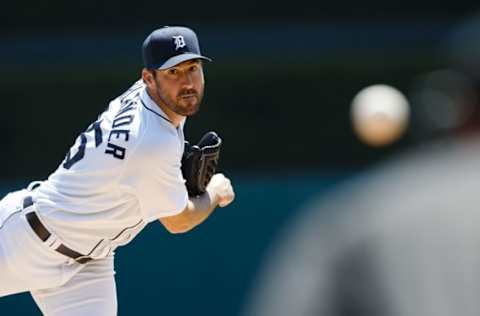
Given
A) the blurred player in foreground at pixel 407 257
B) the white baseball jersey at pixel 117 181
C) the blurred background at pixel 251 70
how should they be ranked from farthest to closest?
1. the blurred background at pixel 251 70
2. the white baseball jersey at pixel 117 181
3. the blurred player in foreground at pixel 407 257

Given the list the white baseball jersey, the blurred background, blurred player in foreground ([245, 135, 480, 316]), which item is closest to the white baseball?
the blurred background

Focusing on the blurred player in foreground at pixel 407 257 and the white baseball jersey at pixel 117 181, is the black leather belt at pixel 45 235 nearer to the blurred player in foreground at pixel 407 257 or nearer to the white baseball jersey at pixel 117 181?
the white baseball jersey at pixel 117 181

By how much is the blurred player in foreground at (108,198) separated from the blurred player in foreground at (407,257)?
2.43m

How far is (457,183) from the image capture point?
3.48 feet

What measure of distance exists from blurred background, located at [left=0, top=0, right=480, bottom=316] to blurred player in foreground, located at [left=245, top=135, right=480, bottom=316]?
5780 mm

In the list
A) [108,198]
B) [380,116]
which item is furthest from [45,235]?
[380,116]

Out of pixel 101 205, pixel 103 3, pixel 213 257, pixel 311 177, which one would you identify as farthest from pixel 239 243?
pixel 101 205

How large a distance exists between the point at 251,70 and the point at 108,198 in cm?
449

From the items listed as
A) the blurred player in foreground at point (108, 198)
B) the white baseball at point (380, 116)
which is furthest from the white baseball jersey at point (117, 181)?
the white baseball at point (380, 116)

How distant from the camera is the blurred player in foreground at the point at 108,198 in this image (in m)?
3.50

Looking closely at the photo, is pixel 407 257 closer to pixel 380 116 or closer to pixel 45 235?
pixel 45 235

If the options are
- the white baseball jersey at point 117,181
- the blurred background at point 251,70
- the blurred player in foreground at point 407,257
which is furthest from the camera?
the blurred background at point 251,70

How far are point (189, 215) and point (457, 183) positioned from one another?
263 centimetres

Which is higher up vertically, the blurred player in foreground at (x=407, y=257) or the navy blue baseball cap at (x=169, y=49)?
the blurred player in foreground at (x=407, y=257)
